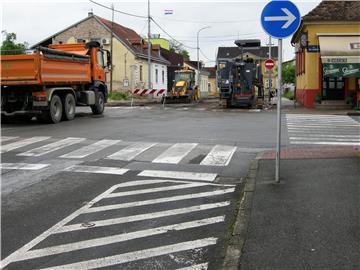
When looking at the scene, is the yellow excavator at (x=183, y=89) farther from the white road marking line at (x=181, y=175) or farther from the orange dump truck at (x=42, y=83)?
the white road marking line at (x=181, y=175)

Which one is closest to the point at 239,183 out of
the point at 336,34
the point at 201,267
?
the point at 201,267

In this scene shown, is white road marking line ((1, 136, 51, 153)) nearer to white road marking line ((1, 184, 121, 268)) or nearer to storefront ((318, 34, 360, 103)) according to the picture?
white road marking line ((1, 184, 121, 268))

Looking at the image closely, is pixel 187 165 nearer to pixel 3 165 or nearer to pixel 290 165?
pixel 290 165

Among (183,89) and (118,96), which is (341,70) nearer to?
(183,89)

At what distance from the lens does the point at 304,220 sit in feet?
19.8

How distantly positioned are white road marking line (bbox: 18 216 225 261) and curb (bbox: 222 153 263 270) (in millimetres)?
346

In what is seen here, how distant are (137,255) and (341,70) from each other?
26.1 m

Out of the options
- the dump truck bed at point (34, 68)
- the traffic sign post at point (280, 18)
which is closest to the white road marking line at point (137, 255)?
the traffic sign post at point (280, 18)

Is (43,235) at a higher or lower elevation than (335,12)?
lower

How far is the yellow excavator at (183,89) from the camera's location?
41.5 meters

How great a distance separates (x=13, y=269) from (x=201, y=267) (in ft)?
5.94

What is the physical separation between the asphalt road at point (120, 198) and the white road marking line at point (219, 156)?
2cm

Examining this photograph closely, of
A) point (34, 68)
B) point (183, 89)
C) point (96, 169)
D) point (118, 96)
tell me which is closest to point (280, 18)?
point (96, 169)

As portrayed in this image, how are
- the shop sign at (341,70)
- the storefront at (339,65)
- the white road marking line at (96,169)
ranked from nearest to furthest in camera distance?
the white road marking line at (96,169), the shop sign at (341,70), the storefront at (339,65)
